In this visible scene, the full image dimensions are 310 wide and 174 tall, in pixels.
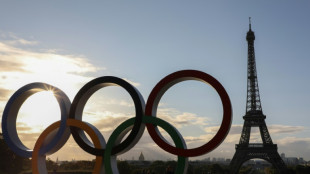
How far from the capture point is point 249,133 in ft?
200

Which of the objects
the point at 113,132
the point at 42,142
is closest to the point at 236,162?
the point at 113,132

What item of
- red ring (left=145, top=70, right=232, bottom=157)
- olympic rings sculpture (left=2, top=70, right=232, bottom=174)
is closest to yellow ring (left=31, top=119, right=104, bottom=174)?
olympic rings sculpture (left=2, top=70, right=232, bottom=174)

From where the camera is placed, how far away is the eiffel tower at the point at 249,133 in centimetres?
5888

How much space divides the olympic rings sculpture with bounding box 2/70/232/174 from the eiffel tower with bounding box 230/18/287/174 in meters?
46.3

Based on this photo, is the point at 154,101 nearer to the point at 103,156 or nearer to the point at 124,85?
the point at 124,85

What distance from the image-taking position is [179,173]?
14398mm

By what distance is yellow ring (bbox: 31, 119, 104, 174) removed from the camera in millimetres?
15781

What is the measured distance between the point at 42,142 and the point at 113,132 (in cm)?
400

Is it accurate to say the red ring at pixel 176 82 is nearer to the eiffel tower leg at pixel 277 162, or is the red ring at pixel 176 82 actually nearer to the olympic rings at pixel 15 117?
the olympic rings at pixel 15 117

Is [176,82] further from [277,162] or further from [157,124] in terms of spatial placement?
[277,162]

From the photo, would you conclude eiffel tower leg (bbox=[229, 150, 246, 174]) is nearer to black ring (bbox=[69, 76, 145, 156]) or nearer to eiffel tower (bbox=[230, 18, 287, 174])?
eiffel tower (bbox=[230, 18, 287, 174])

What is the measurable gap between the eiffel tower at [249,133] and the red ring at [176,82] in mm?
46473

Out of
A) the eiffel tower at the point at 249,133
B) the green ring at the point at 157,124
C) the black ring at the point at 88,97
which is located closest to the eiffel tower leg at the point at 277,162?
the eiffel tower at the point at 249,133

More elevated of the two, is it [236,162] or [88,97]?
[88,97]
